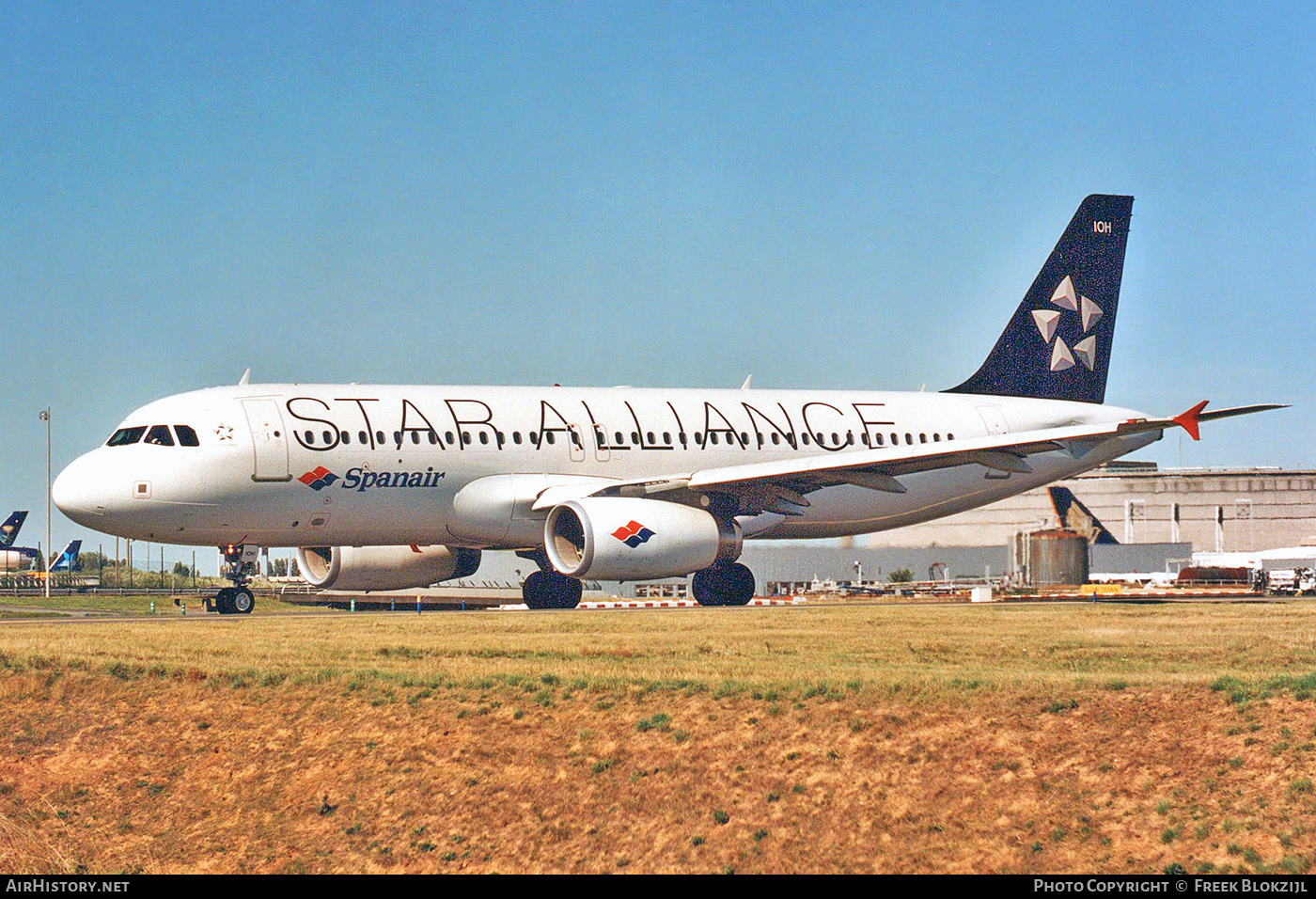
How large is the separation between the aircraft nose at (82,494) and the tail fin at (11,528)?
86086mm

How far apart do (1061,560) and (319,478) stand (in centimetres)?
3584

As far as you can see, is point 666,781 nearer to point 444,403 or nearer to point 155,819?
point 155,819

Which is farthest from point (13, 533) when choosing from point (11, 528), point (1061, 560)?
point (1061, 560)

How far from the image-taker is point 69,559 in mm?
100062

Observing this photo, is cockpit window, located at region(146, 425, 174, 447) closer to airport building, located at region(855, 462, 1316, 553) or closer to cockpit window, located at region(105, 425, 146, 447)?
cockpit window, located at region(105, 425, 146, 447)

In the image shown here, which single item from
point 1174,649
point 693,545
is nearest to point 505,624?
point 693,545

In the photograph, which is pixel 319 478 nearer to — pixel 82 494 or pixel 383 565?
Answer: pixel 82 494

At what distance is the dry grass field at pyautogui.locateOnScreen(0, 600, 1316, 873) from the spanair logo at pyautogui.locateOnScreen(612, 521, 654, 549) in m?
4.76

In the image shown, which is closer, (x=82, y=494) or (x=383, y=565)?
(x=82, y=494)

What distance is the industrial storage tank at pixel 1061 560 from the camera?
57.5 meters

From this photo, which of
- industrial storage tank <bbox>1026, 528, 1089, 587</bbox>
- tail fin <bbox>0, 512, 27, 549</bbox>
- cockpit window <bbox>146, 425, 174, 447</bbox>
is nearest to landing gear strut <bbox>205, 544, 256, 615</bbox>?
cockpit window <bbox>146, 425, 174, 447</bbox>

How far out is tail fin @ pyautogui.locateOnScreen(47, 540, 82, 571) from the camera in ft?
329
